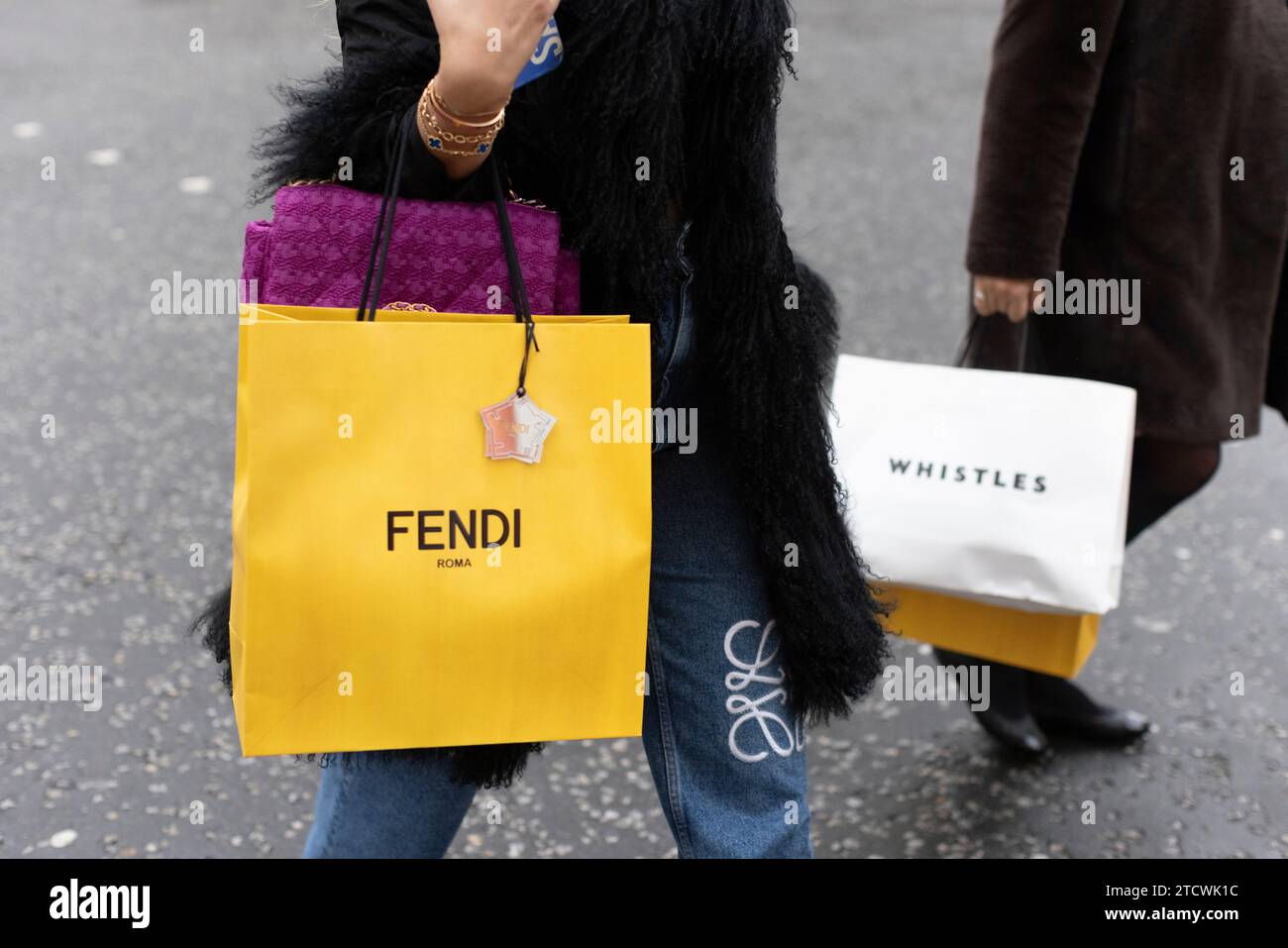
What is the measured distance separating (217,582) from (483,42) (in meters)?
2.43

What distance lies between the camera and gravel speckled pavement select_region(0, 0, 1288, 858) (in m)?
2.66

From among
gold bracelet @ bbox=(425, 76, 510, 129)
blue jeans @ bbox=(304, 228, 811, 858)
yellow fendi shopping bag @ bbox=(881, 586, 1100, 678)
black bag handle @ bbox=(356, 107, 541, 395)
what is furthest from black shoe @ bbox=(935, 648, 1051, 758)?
gold bracelet @ bbox=(425, 76, 510, 129)

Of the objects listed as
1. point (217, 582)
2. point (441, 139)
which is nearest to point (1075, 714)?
point (217, 582)

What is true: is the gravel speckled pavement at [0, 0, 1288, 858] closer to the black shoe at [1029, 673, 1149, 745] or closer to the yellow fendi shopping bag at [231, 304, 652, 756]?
the black shoe at [1029, 673, 1149, 745]

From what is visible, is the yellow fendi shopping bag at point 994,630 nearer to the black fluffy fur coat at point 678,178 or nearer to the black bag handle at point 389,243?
the black fluffy fur coat at point 678,178

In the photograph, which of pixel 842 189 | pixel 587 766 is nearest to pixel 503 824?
pixel 587 766

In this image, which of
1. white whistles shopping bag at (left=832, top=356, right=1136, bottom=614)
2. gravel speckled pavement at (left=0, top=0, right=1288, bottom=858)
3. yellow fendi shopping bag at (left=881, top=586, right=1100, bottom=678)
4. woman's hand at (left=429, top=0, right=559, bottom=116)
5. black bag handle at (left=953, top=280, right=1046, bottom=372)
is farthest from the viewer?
gravel speckled pavement at (left=0, top=0, right=1288, bottom=858)

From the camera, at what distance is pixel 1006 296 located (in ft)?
8.09

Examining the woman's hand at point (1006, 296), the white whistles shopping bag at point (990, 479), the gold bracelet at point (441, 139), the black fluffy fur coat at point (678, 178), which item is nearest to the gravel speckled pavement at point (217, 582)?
the black fluffy fur coat at point (678, 178)

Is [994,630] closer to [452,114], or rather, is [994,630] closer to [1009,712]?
[1009,712]

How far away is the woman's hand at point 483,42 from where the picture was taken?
4.08 feet

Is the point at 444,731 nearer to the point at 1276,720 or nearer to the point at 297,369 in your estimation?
the point at 297,369

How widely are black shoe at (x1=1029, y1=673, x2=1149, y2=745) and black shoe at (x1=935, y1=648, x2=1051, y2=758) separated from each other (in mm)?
69

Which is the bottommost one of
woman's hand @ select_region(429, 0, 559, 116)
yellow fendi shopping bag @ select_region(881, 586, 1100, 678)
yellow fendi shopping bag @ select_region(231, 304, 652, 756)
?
yellow fendi shopping bag @ select_region(881, 586, 1100, 678)
